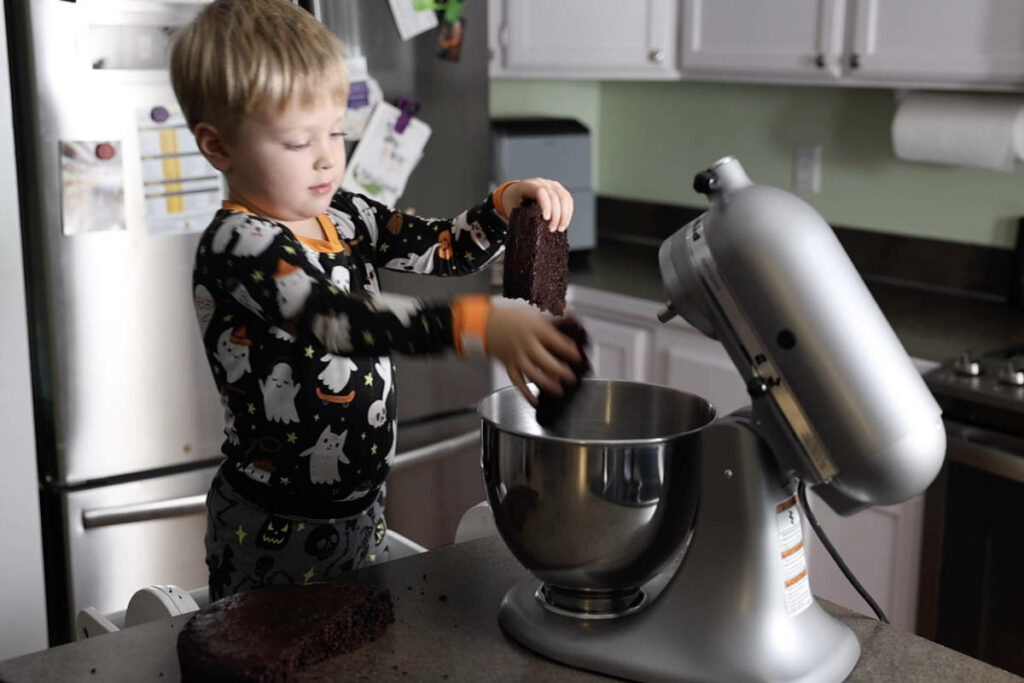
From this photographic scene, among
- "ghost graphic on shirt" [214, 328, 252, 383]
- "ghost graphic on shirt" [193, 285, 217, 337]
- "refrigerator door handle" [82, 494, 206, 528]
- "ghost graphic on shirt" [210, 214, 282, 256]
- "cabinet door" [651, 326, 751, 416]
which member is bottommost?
"refrigerator door handle" [82, 494, 206, 528]

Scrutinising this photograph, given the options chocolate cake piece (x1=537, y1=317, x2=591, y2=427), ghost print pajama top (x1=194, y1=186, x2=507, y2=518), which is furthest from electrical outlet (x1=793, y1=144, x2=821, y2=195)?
chocolate cake piece (x1=537, y1=317, x2=591, y2=427)

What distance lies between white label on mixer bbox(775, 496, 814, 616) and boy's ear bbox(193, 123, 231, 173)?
0.59 metres

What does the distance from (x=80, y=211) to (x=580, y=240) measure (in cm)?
153

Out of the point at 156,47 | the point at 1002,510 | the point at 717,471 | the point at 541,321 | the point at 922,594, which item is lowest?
the point at 922,594

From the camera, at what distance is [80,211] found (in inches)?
77.2

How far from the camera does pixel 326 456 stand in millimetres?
1220

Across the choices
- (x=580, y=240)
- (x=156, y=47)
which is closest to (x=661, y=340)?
(x=580, y=240)

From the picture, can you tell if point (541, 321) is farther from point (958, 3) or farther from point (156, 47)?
point (958, 3)

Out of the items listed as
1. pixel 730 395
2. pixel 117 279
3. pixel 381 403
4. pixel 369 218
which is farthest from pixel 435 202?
pixel 381 403

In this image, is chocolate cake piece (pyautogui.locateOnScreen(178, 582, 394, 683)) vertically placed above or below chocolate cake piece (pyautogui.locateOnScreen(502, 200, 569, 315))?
below

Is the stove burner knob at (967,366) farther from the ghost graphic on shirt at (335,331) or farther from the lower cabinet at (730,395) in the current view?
the ghost graphic on shirt at (335,331)

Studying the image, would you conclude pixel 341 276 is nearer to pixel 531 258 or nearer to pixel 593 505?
pixel 531 258

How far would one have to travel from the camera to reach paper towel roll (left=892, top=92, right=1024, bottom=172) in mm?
2297

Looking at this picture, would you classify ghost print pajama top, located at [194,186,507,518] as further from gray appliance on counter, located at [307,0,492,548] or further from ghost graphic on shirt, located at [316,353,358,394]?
gray appliance on counter, located at [307,0,492,548]
